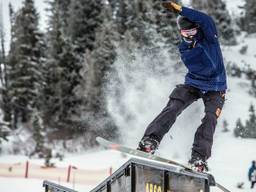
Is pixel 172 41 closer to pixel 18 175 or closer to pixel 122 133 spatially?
pixel 122 133

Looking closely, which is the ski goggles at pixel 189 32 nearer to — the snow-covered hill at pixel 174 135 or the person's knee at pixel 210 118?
the person's knee at pixel 210 118

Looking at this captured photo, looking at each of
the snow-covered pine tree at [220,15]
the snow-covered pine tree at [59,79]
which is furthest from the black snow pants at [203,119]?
the snow-covered pine tree at [220,15]

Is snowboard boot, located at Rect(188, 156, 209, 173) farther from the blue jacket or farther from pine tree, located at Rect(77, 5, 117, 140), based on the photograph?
pine tree, located at Rect(77, 5, 117, 140)

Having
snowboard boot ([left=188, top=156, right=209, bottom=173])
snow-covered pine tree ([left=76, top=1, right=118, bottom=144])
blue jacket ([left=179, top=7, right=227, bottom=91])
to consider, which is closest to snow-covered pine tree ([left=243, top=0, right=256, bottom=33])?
snow-covered pine tree ([left=76, top=1, right=118, bottom=144])

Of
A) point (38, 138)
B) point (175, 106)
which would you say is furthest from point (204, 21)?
point (38, 138)

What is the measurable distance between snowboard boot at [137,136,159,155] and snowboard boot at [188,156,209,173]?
0.52 m

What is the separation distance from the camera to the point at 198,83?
7.11 m

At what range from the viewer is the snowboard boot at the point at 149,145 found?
21.8ft

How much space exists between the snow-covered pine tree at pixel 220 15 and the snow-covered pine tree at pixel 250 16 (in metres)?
2.63

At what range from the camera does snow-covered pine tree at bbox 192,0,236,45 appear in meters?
38.7

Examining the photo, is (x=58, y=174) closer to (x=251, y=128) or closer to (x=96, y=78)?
(x=251, y=128)

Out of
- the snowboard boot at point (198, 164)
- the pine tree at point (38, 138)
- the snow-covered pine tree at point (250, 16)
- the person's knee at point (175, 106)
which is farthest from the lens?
the snow-covered pine tree at point (250, 16)

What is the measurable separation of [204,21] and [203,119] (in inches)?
48.5

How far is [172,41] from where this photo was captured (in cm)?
3384
